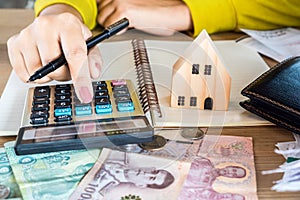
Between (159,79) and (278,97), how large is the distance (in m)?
0.21

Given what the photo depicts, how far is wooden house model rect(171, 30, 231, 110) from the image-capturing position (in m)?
0.65

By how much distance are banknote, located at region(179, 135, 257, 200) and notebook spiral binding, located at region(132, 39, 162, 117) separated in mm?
100

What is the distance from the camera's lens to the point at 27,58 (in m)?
0.71

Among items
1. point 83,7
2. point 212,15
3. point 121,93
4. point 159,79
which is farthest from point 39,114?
point 212,15

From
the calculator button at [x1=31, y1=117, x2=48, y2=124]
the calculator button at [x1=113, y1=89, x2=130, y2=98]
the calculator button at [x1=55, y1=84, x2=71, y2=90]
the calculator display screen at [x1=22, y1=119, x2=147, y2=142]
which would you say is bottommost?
the calculator button at [x1=31, y1=117, x2=48, y2=124]

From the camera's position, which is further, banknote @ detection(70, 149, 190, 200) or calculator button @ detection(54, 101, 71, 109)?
calculator button @ detection(54, 101, 71, 109)

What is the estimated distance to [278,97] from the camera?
23.8 inches

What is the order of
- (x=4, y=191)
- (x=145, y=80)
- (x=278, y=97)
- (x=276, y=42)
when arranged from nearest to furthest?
(x=4, y=191) < (x=278, y=97) < (x=145, y=80) < (x=276, y=42)

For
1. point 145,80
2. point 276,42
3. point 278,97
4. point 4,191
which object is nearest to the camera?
point 4,191

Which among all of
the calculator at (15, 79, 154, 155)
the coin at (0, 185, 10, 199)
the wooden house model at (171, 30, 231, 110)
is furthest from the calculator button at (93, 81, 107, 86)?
the coin at (0, 185, 10, 199)

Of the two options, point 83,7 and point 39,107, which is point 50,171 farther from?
point 83,7

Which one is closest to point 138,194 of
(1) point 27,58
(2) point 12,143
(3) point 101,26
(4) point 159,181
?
(4) point 159,181

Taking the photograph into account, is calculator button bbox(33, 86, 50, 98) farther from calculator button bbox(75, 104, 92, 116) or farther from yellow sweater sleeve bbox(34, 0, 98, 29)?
yellow sweater sleeve bbox(34, 0, 98, 29)

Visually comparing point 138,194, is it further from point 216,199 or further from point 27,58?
point 27,58
